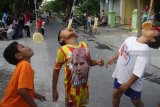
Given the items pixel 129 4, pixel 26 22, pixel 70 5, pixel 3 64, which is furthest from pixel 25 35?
pixel 70 5

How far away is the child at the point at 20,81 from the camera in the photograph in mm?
3461

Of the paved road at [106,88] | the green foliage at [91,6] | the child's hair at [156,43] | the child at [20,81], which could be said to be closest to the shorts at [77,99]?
the child at [20,81]

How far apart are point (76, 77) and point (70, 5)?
50.2m

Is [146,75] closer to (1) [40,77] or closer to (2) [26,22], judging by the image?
(1) [40,77]

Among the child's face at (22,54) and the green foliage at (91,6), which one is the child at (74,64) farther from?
the green foliage at (91,6)

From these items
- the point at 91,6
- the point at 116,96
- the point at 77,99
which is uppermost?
the point at 77,99

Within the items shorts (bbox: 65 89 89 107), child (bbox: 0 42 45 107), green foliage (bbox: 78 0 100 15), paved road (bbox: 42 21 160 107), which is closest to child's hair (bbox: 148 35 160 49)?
shorts (bbox: 65 89 89 107)

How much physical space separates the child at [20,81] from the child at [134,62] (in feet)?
4.77

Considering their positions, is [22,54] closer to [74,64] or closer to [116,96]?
[74,64]

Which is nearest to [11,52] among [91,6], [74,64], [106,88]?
[74,64]

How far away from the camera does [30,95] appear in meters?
3.52

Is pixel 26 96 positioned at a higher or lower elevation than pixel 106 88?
higher

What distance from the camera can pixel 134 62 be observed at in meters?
4.67

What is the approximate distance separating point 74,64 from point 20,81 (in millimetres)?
787
